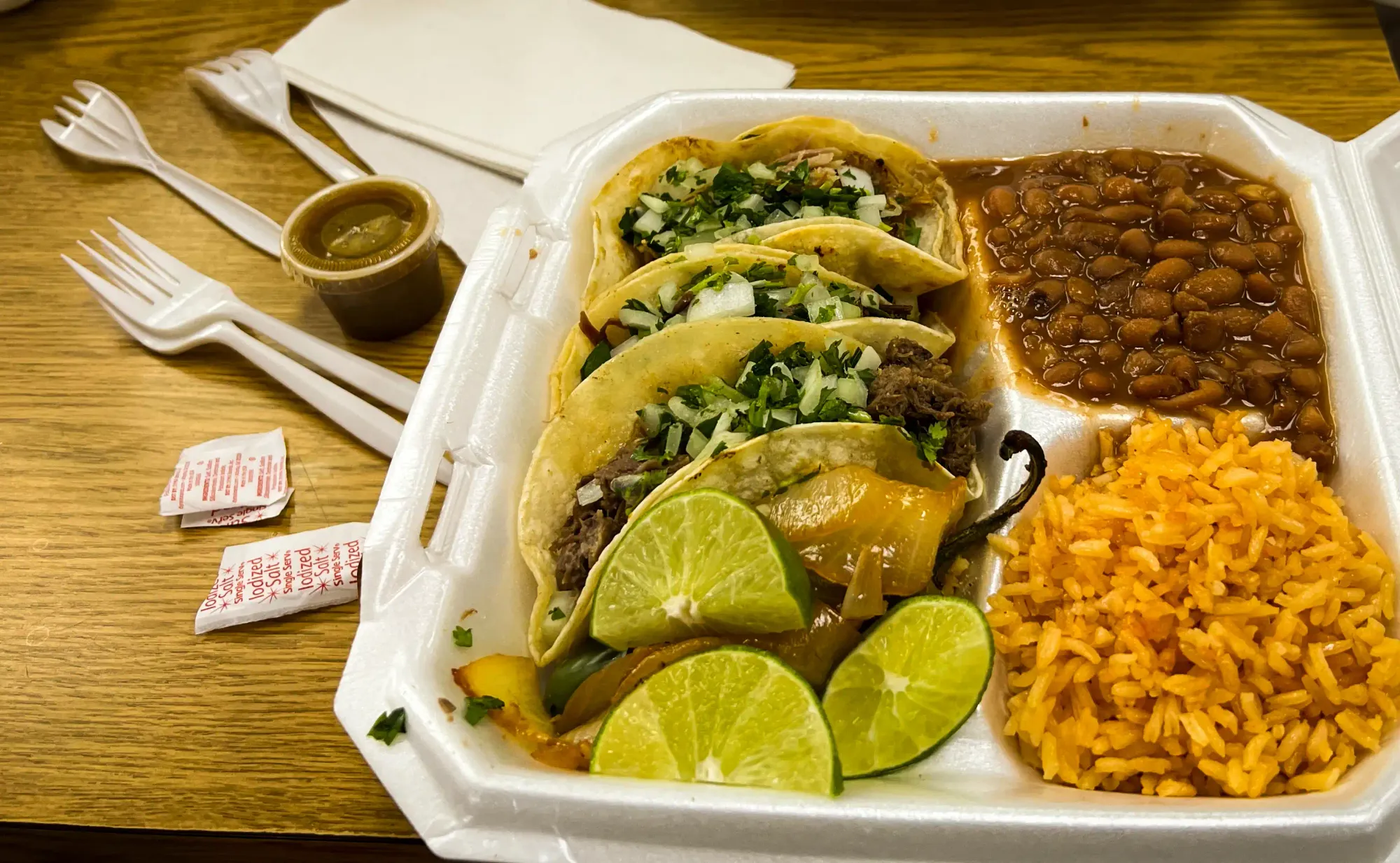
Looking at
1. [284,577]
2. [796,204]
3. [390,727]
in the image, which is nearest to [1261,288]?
[796,204]

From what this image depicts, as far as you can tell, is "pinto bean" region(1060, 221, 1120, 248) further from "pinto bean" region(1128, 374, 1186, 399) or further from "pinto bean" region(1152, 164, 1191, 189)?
"pinto bean" region(1128, 374, 1186, 399)

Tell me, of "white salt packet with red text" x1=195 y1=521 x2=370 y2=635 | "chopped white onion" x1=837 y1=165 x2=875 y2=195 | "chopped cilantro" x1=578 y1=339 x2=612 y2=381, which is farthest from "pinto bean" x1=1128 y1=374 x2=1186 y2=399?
"white salt packet with red text" x1=195 y1=521 x2=370 y2=635

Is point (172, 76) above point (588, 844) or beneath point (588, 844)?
above

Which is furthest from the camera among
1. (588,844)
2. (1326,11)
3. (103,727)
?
(1326,11)

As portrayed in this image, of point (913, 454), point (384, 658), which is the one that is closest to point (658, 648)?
point (384, 658)

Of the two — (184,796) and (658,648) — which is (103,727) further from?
(658,648)

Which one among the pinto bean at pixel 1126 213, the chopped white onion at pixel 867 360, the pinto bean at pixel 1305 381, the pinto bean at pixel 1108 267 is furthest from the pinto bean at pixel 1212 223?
the chopped white onion at pixel 867 360

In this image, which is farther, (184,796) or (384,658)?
(184,796)
